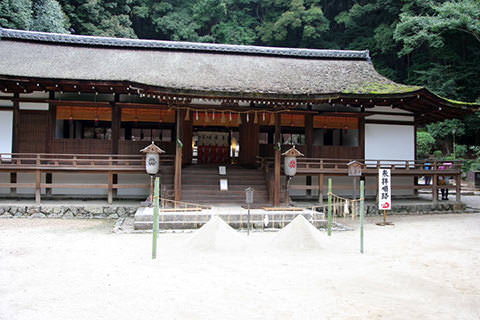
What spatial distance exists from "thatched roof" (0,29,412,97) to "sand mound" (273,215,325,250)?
18.0 feet

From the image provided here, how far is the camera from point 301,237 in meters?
8.39

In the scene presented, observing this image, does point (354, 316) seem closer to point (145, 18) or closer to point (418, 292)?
point (418, 292)

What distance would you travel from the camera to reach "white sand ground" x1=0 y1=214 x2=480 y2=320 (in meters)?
4.84

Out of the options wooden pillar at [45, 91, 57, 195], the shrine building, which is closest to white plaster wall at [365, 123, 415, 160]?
the shrine building

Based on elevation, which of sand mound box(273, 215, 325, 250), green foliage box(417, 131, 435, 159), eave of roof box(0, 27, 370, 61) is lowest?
sand mound box(273, 215, 325, 250)

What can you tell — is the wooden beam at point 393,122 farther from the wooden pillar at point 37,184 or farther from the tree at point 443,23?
the wooden pillar at point 37,184

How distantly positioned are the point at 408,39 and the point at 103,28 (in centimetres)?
2559

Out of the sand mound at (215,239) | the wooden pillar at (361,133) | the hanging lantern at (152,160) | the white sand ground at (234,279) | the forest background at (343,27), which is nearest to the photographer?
the white sand ground at (234,279)

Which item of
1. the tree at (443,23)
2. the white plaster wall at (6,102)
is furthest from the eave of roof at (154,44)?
the tree at (443,23)

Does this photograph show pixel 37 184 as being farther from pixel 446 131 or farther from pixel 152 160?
pixel 446 131

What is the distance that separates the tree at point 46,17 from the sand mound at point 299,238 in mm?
23991

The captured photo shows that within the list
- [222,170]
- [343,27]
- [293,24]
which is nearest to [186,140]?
[222,170]

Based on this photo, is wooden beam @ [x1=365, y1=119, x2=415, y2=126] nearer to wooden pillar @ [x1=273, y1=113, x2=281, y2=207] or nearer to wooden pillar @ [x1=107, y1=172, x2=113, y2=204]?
wooden pillar @ [x1=273, y1=113, x2=281, y2=207]

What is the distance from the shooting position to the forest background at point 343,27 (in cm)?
2430
